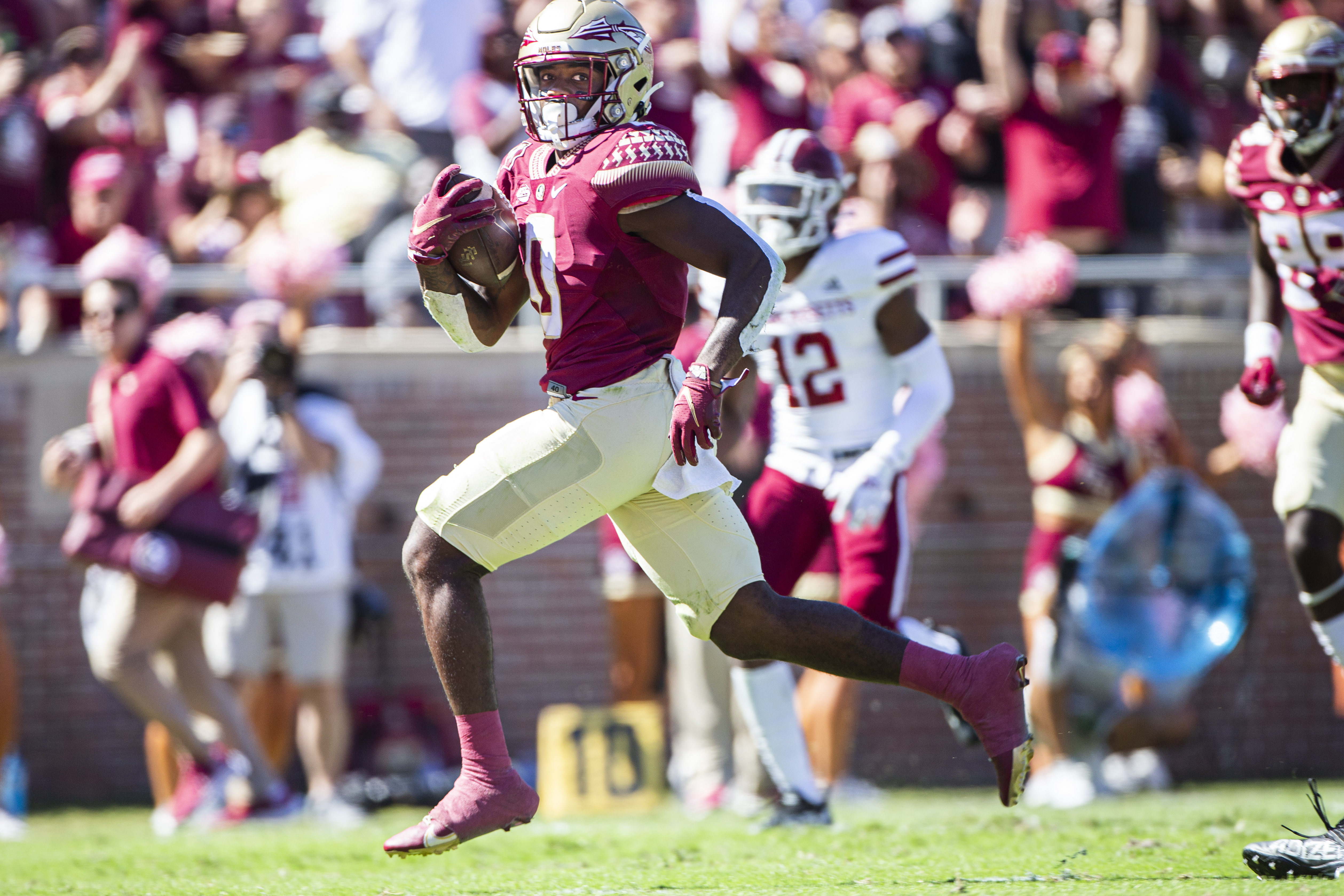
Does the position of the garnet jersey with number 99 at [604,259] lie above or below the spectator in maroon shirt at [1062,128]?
below

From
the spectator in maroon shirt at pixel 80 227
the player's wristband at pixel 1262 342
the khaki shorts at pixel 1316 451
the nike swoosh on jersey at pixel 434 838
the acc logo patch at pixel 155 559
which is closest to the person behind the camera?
the nike swoosh on jersey at pixel 434 838

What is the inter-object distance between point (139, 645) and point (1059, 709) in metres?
4.57

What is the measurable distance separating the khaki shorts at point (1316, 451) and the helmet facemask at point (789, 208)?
1.74 metres

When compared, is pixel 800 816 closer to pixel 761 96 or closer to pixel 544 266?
pixel 544 266

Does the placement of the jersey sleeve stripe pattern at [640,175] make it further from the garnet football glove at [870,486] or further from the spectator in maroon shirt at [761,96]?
the spectator in maroon shirt at [761,96]

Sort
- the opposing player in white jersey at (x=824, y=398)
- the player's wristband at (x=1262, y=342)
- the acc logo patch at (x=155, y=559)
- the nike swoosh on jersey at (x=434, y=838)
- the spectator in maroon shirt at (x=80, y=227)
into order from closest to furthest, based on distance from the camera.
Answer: the nike swoosh on jersey at (x=434, y=838) → the player's wristband at (x=1262, y=342) → the opposing player in white jersey at (x=824, y=398) → the acc logo patch at (x=155, y=559) → the spectator in maroon shirt at (x=80, y=227)

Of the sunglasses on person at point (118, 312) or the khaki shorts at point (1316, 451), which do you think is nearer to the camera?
the khaki shorts at point (1316, 451)

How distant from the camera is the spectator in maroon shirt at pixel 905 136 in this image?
976 cm

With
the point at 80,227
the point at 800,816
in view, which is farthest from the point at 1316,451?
the point at 80,227

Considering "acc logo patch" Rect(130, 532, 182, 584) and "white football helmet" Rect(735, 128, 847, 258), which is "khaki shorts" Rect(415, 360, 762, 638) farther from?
"acc logo patch" Rect(130, 532, 182, 584)

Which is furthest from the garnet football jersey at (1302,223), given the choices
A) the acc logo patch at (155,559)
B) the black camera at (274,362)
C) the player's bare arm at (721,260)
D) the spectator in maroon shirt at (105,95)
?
the spectator in maroon shirt at (105,95)

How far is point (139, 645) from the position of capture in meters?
7.55

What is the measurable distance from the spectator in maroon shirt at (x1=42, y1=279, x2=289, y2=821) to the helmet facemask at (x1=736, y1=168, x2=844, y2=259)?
312cm

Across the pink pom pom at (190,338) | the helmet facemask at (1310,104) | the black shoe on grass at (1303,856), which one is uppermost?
the helmet facemask at (1310,104)
